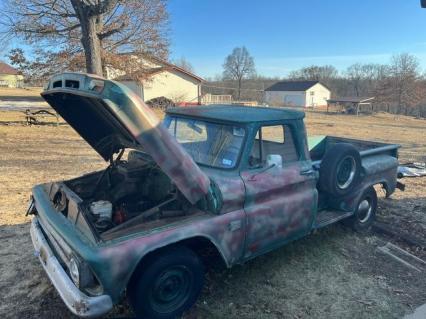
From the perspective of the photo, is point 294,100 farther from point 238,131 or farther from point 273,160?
point 238,131

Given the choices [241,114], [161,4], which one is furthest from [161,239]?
[161,4]

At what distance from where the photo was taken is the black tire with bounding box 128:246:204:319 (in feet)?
9.91

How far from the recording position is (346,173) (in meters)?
4.80

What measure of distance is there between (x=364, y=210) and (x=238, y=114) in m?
2.94

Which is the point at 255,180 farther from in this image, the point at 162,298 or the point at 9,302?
the point at 9,302

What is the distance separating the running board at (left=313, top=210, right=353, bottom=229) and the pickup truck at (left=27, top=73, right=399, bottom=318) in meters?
0.02

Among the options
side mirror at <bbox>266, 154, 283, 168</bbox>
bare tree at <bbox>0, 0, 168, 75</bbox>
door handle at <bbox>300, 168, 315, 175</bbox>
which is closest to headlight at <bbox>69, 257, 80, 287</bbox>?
side mirror at <bbox>266, 154, 283, 168</bbox>

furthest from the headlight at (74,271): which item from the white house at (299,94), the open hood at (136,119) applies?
the white house at (299,94)

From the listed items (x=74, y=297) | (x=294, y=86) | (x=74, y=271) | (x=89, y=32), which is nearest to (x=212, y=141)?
(x=74, y=271)

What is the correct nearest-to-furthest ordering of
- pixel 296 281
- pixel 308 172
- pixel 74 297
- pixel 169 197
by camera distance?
pixel 74 297, pixel 169 197, pixel 296 281, pixel 308 172

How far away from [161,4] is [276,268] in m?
19.2

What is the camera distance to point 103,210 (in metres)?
3.38

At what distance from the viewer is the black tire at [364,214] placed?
17.5ft

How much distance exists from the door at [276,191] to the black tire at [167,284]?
25.9 inches
